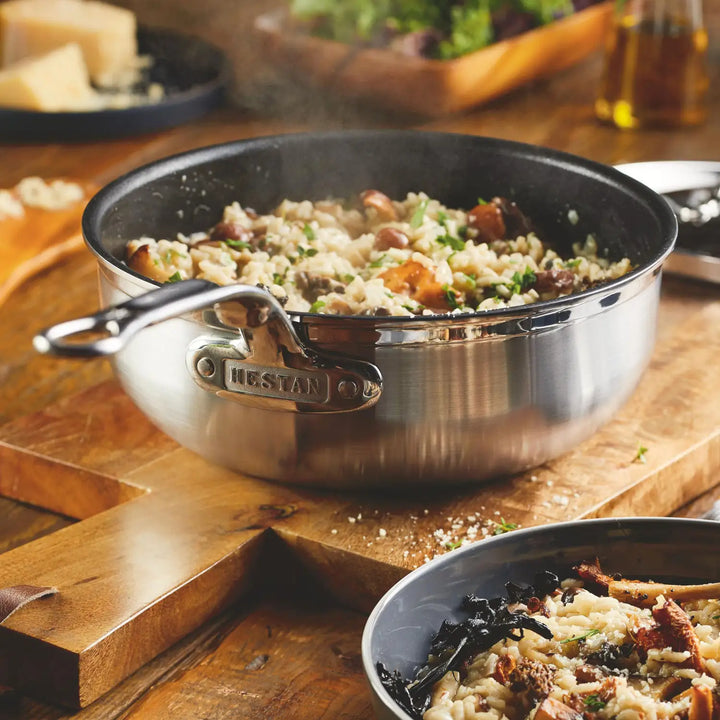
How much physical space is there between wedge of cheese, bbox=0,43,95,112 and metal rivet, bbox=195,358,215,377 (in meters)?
1.99

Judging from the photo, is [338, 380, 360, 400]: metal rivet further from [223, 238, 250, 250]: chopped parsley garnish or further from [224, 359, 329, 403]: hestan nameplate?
[223, 238, 250, 250]: chopped parsley garnish

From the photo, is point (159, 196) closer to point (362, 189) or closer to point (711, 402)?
point (362, 189)

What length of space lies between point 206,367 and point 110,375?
27.3 inches

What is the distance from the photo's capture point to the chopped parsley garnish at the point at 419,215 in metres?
1.92

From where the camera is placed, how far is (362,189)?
212 cm

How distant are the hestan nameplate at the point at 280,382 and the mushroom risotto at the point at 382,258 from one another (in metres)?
0.19

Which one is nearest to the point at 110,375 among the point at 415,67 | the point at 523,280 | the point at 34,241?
the point at 34,241

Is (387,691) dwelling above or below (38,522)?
above

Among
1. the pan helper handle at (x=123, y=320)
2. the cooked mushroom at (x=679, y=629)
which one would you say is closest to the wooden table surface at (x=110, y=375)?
the cooked mushroom at (x=679, y=629)

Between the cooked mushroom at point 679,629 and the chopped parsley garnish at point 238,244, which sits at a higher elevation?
the chopped parsley garnish at point 238,244

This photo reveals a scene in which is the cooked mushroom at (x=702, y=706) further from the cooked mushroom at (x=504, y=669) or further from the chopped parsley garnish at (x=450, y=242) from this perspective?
the chopped parsley garnish at (x=450, y=242)

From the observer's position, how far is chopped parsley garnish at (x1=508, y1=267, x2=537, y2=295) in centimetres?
170

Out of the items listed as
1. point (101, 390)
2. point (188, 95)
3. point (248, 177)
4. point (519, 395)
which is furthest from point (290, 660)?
point (188, 95)

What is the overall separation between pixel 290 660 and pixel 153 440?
0.55 m
